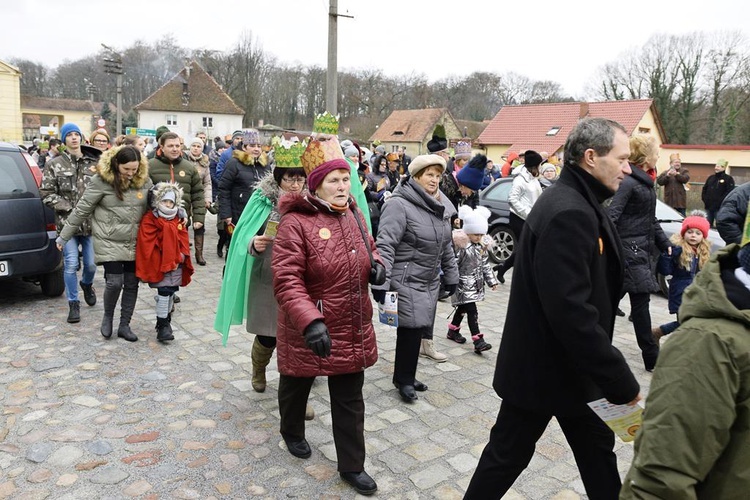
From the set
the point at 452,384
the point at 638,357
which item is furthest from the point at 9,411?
the point at 638,357

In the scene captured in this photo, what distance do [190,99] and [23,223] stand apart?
195ft

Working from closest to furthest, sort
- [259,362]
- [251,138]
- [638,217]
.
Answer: [259,362]
[638,217]
[251,138]

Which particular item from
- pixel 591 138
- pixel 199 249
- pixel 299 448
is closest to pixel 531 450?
pixel 591 138

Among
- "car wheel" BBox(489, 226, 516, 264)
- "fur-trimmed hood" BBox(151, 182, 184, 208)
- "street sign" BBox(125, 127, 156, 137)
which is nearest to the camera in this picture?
"fur-trimmed hood" BBox(151, 182, 184, 208)

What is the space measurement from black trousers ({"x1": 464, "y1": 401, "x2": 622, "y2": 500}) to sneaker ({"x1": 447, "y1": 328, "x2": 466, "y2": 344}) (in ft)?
11.6

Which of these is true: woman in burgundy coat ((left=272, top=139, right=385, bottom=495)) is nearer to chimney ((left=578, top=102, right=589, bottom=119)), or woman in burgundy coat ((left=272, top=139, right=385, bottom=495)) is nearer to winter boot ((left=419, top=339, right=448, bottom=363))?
winter boot ((left=419, top=339, right=448, bottom=363))

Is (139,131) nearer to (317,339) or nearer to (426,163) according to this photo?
(426,163)

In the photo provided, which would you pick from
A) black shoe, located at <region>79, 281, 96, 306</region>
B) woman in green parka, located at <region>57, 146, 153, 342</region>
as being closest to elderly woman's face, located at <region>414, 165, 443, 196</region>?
woman in green parka, located at <region>57, 146, 153, 342</region>

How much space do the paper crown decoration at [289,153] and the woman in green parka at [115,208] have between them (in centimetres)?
204

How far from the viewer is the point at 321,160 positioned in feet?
11.6

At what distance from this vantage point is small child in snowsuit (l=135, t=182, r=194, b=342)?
577 cm

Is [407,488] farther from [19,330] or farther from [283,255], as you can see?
[19,330]

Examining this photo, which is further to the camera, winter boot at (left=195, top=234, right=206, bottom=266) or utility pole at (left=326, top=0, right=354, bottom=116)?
utility pole at (left=326, top=0, right=354, bottom=116)

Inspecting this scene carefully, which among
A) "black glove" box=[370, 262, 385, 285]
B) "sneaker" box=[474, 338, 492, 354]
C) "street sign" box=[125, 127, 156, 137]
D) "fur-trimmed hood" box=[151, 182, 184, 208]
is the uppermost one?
"street sign" box=[125, 127, 156, 137]
